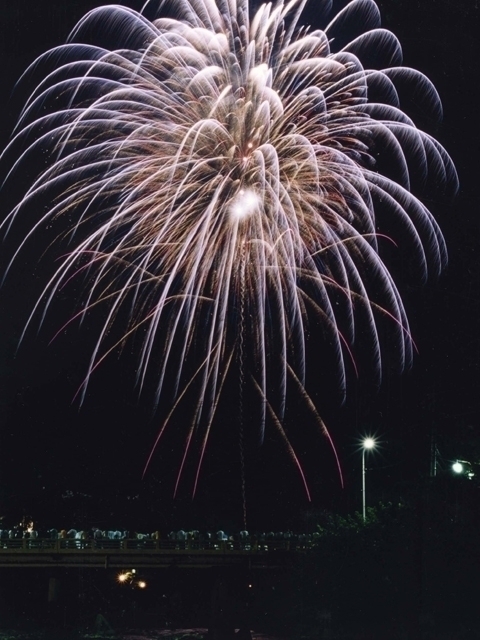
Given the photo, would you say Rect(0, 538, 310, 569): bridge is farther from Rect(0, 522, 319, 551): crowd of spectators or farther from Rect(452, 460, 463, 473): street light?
Rect(452, 460, 463, 473): street light

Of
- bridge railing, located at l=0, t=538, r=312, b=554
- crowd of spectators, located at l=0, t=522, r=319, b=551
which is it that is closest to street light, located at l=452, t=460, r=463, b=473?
crowd of spectators, located at l=0, t=522, r=319, b=551

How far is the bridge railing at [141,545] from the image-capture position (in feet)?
165

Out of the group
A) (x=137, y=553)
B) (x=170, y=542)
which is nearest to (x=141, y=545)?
(x=137, y=553)

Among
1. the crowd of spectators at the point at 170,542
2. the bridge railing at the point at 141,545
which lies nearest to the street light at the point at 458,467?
the crowd of spectators at the point at 170,542

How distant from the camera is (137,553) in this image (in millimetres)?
51250

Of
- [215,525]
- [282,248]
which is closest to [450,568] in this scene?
[282,248]

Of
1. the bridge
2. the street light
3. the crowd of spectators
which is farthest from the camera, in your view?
the crowd of spectators

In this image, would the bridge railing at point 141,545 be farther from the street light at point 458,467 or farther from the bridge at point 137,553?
the street light at point 458,467

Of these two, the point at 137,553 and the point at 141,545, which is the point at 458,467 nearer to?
the point at 137,553

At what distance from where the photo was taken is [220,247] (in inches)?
1030

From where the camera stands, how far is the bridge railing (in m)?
50.4

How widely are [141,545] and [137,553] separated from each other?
2.09 ft

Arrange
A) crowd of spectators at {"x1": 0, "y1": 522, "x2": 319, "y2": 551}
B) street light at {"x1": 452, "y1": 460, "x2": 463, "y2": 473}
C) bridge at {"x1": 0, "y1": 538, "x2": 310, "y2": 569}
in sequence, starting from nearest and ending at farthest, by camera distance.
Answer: street light at {"x1": 452, "y1": 460, "x2": 463, "y2": 473}, bridge at {"x1": 0, "y1": 538, "x2": 310, "y2": 569}, crowd of spectators at {"x1": 0, "y1": 522, "x2": 319, "y2": 551}

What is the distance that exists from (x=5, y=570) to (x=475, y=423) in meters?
28.7
